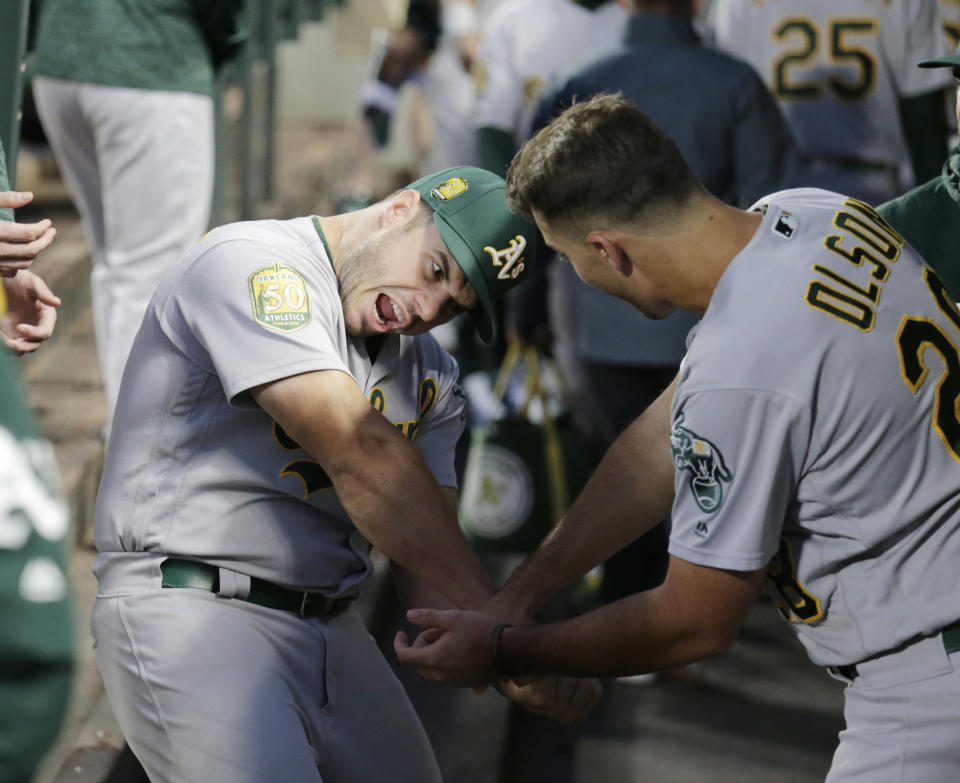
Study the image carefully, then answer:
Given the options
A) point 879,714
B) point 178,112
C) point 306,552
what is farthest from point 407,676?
point 879,714

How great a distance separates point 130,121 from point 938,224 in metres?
2.67

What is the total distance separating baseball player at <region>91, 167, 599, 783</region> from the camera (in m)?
2.70

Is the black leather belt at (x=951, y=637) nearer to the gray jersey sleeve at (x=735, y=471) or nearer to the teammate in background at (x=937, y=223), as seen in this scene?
the gray jersey sleeve at (x=735, y=471)

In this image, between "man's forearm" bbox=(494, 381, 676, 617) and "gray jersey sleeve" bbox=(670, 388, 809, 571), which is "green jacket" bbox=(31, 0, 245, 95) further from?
"gray jersey sleeve" bbox=(670, 388, 809, 571)

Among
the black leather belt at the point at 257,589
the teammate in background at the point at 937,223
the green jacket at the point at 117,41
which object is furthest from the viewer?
the green jacket at the point at 117,41

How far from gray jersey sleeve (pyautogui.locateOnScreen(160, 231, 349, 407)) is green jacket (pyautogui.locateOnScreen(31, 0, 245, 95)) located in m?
2.02

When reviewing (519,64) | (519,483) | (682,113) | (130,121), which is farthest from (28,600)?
(519,64)

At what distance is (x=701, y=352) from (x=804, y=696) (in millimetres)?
3144

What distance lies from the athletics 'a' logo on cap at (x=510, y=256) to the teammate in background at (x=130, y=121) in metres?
2.02

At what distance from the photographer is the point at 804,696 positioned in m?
5.25

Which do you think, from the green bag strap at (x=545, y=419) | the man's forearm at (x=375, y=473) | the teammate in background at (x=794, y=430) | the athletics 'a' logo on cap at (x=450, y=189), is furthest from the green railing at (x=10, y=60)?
the green bag strap at (x=545, y=419)

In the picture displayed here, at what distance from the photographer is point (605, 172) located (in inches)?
103

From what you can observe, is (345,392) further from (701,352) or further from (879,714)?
(879,714)

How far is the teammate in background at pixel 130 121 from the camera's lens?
15.2 feet
